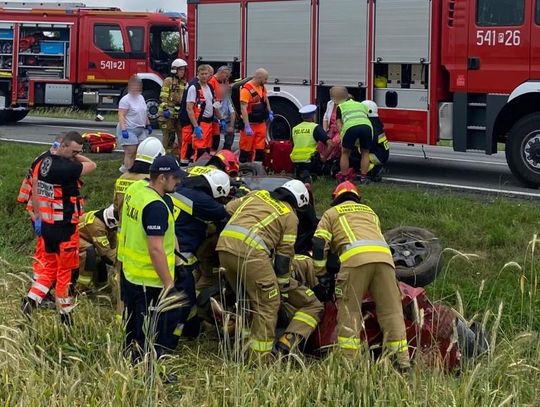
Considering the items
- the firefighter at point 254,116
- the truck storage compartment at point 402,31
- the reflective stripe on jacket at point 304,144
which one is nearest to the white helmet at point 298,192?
the reflective stripe on jacket at point 304,144

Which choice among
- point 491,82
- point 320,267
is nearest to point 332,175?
point 491,82

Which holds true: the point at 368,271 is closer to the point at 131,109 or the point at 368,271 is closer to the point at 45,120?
the point at 131,109

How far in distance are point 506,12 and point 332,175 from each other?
9.50ft

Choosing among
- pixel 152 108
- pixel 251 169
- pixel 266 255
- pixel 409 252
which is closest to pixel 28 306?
pixel 266 255

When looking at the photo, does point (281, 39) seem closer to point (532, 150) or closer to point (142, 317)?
point (532, 150)

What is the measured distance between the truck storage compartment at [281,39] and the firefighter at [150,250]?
293 inches

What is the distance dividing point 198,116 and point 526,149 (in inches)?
163

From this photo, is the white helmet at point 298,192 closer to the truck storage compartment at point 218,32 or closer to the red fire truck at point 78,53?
the truck storage compartment at point 218,32

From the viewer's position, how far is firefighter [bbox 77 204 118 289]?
8.49 meters

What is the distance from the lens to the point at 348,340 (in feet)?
19.5

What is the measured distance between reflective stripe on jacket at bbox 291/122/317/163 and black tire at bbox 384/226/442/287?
3218mm

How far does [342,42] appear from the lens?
12.9 metres

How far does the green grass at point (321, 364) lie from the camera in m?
4.95

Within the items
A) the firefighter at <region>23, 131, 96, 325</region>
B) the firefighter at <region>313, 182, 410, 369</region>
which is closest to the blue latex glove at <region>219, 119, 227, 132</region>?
the firefighter at <region>23, 131, 96, 325</region>
